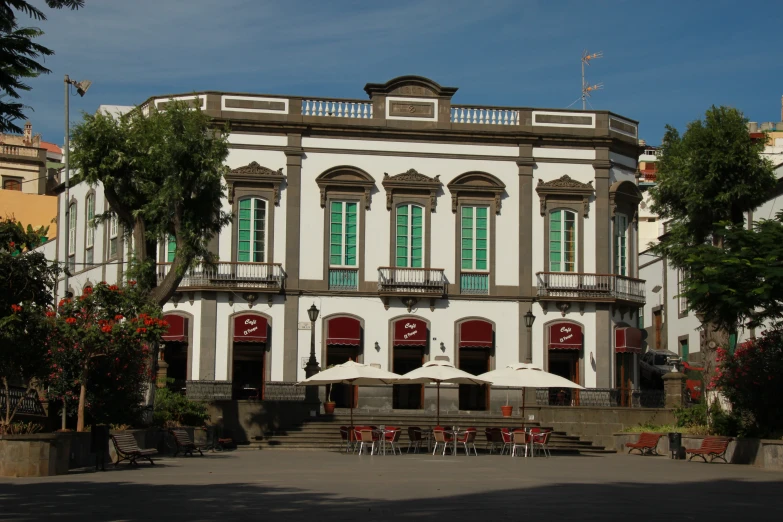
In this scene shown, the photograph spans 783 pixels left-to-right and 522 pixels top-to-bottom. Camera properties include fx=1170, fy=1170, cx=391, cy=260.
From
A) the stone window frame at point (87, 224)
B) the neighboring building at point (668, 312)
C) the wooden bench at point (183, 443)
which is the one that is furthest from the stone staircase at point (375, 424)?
the neighboring building at point (668, 312)

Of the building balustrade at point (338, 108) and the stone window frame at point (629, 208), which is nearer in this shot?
the building balustrade at point (338, 108)

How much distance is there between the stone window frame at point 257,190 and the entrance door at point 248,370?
319 centimetres

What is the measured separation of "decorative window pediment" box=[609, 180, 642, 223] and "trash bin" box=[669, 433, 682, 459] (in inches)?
551

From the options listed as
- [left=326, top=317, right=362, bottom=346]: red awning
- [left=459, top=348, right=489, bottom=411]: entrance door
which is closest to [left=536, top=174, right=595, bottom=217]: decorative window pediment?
[left=459, top=348, right=489, bottom=411]: entrance door

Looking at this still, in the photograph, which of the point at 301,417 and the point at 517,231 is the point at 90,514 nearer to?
the point at 301,417

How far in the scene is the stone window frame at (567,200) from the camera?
1721 inches

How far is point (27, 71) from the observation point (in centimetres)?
1328

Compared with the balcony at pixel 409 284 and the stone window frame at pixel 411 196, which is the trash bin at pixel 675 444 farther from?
the stone window frame at pixel 411 196

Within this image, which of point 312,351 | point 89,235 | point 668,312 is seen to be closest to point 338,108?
point 312,351

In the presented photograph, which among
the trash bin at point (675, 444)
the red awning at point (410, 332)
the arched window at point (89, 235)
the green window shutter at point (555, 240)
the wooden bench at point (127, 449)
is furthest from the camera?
the arched window at point (89, 235)

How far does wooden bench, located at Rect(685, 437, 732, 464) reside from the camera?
29.2 m

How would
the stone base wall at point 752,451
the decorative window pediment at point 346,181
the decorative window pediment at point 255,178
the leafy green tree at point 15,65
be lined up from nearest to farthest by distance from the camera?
the leafy green tree at point 15,65 < the stone base wall at point 752,451 < the decorative window pediment at point 255,178 < the decorative window pediment at point 346,181

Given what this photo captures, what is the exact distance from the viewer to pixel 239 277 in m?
41.7

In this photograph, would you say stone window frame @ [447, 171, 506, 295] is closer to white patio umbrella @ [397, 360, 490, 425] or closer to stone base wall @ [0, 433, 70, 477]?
white patio umbrella @ [397, 360, 490, 425]
